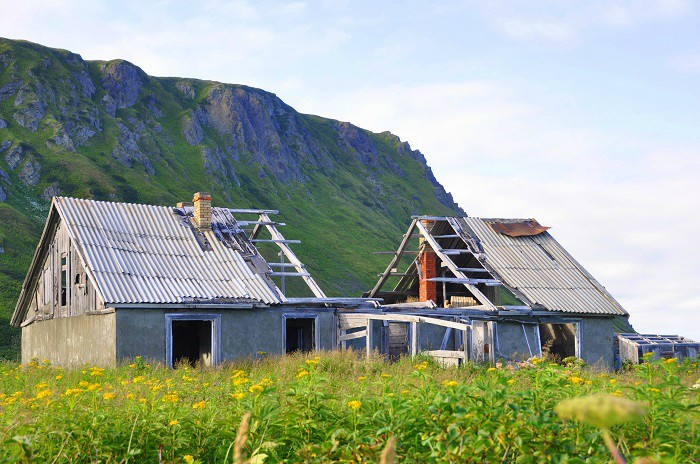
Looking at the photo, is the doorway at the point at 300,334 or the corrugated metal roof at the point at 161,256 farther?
the doorway at the point at 300,334

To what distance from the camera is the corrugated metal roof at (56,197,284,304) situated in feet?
69.9

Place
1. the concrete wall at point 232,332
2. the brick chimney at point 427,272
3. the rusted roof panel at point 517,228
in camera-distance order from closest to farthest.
Answer: the concrete wall at point 232,332 < the brick chimney at point 427,272 < the rusted roof panel at point 517,228

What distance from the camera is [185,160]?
359 feet

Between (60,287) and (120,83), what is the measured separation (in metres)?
96.9

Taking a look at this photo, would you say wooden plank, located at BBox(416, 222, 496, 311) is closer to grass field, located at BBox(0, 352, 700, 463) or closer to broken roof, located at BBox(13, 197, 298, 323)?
broken roof, located at BBox(13, 197, 298, 323)

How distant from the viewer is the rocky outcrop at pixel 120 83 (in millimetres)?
112188

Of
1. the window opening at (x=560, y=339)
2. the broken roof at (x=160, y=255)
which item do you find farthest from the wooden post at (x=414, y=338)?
the window opening at (x=560, y=339)

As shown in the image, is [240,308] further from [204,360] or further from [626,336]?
[626,336]

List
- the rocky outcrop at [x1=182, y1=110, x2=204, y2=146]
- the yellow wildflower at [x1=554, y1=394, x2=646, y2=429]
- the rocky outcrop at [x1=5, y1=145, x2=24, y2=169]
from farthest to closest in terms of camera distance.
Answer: the rocky outcrop at [x1=182, y1=110, x2=204, y2=146], the rocky outcrop at [x1=5, y1=145, x2=24, y2=169], the yellow wildflower at [x1=554, y1=394, x2=646, y2=429]

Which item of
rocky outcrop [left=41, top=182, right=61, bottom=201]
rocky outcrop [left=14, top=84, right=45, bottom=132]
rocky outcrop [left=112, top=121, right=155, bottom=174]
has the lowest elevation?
rocky outcrop [left=41, top=182, right=61, bottom=201]

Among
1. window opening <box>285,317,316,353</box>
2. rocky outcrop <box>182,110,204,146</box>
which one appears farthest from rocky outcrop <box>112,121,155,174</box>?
window opening <box>285,317,316,353</box>

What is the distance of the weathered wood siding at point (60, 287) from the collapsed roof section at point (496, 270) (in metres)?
10.7

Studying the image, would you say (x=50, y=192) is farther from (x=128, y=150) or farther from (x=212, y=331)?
(x=212, y=331)

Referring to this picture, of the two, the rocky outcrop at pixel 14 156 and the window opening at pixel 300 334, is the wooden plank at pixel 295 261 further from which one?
the rocky outcrop at pixel 14 156
